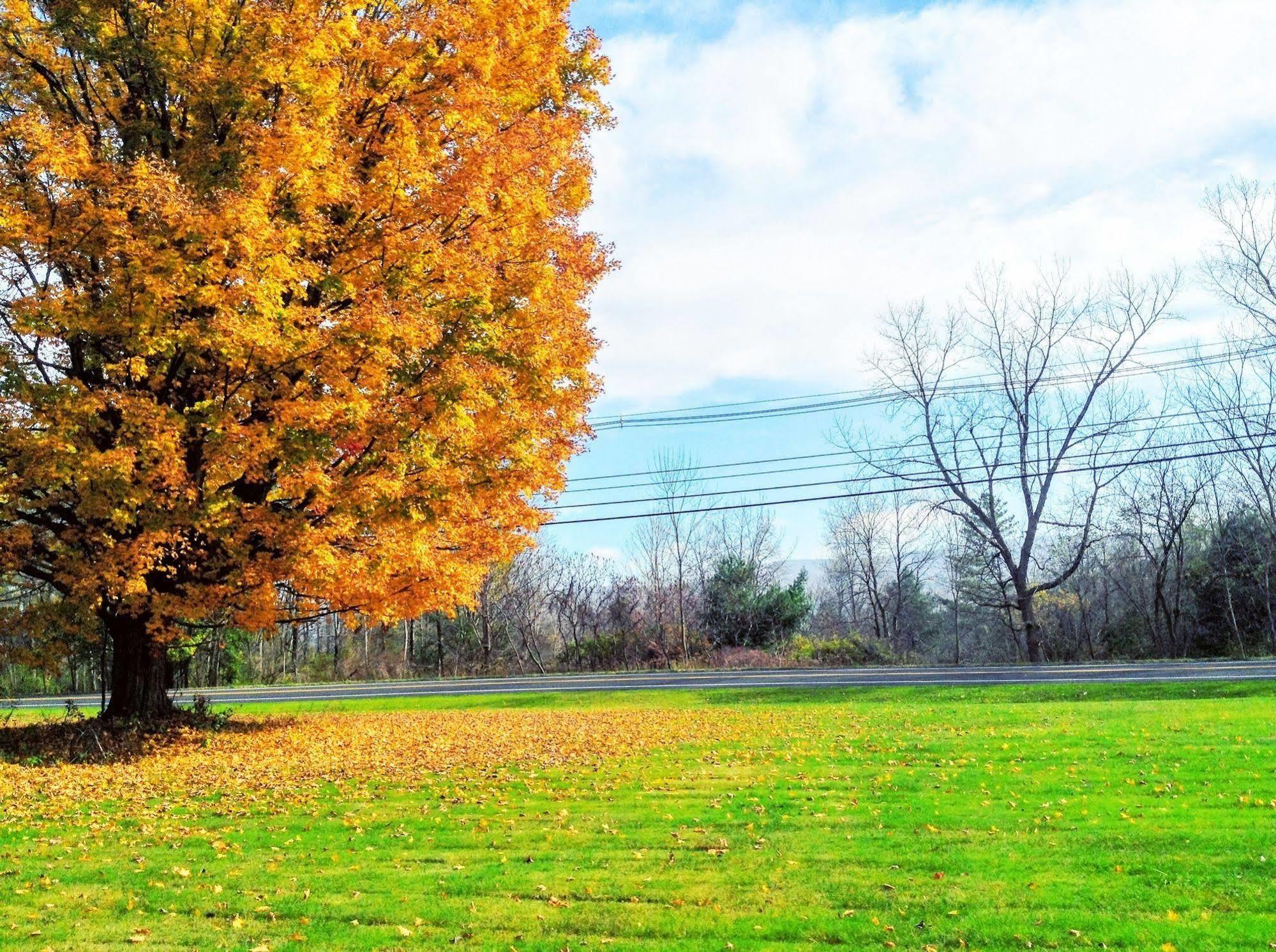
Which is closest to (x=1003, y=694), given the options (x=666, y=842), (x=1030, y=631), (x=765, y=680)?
(x=765, y=680)

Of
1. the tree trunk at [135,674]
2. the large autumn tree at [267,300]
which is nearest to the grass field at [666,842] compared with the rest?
the tree trunk at [135,674]

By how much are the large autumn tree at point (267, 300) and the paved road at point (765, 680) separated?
981cm

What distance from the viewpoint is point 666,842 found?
671cm

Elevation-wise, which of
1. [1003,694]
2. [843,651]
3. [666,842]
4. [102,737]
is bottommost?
[1003,694]

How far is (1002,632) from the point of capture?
47812 millimetres

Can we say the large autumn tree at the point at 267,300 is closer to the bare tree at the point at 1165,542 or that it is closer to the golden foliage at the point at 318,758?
the golden foliage at the point at 318,758

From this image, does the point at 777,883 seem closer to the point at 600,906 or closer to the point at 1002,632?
the point at 600,906

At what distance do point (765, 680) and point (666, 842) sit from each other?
18.1 m

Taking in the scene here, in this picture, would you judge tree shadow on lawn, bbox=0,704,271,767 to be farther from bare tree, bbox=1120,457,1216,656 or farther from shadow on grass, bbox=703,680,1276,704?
bare tree, bbox=1120,457,1216,656

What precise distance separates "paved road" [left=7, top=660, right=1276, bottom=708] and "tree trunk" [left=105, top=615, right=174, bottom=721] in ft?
19.6

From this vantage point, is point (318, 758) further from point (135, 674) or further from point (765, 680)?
point (765, 680)

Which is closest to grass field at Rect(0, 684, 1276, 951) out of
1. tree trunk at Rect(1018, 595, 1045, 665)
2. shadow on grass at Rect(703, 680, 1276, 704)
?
shadow on grass at Rect(703, 680, 1276, 704)

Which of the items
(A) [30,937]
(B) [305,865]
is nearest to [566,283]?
(B) [305,865]

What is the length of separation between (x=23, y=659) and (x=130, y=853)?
7167 mm
